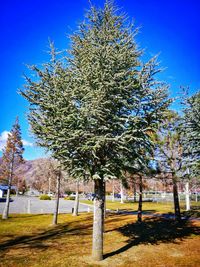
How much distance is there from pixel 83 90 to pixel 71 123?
1.57m

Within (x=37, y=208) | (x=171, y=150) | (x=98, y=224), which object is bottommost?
(x=37, y=208)

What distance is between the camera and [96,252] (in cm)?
980

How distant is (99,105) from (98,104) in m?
0.08

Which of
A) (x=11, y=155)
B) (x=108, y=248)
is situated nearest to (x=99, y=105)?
(x=108, y=248)

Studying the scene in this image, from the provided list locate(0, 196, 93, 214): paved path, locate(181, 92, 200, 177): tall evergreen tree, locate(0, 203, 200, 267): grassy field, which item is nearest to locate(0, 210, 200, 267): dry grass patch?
locate(0, 203, 200, 267): grassy field

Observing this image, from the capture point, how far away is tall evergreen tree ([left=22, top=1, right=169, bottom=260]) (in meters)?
9.28

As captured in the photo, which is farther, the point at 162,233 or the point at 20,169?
the point at 20,169

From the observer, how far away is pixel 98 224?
32.7ft

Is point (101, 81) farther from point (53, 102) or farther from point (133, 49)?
point (133, 49)

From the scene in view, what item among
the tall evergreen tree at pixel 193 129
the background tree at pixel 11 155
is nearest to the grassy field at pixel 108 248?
the tall evergreen tree at pixel 193 129

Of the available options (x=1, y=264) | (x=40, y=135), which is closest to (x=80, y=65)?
(x=40, y=135)

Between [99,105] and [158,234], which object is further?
[158,234]

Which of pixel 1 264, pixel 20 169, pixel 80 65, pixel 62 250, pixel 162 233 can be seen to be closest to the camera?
pixel 1 264

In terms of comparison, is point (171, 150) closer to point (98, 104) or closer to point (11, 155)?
point (98, 104)
